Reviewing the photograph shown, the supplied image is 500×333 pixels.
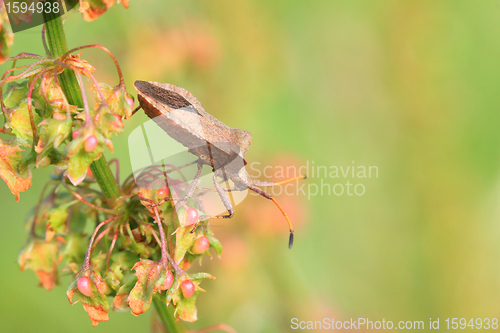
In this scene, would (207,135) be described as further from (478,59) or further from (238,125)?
(478,59)

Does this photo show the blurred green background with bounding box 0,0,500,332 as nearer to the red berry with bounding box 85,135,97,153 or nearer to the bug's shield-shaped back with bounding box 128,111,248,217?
the bug's shield-shaped back with bounding box 128,111,248,217

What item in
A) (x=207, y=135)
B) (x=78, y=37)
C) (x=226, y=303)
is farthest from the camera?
(x=78, y=37)

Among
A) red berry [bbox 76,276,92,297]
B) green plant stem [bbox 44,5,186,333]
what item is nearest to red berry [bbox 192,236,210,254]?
green plant stem [bbox 44,5,186,333]

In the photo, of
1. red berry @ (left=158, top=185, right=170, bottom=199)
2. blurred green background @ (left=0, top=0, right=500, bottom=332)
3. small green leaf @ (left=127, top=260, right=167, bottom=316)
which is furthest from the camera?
blurred green background @ (left=0, top=0, right=500, bottom=332)

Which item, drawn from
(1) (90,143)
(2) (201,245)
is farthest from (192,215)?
(1) (90,143)

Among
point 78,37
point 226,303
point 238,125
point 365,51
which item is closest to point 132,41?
point 78,37
